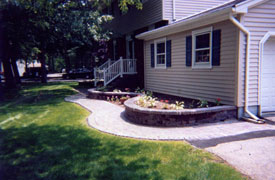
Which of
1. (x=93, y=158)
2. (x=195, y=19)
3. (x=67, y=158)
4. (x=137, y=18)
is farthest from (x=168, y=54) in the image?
(x=67, y=158)

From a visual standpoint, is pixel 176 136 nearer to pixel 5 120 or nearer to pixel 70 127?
pixel 70 127

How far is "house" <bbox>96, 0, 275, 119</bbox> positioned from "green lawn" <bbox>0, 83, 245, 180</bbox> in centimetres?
317

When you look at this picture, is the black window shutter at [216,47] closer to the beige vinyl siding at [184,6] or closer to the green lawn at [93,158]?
the green lawn at [93,158]

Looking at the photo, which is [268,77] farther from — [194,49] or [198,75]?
[194,49]

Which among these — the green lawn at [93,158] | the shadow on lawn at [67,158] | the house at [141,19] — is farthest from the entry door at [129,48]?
the shadow on lawn at [67,158]

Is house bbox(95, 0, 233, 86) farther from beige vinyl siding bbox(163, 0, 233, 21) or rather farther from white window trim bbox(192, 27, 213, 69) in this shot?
white window trim bbox(192, 27, 213, 69)

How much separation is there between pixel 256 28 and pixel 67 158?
6.14 meters

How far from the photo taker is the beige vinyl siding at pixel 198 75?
253 inches

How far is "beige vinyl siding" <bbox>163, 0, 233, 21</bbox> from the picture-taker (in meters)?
11.0

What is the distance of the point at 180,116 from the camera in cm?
573

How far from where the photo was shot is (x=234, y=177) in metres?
3.11

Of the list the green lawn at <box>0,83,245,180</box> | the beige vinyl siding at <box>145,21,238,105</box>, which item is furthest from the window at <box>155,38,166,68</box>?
the green lawn at <box>0,83,245,180</box>

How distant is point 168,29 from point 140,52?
4.35 metres

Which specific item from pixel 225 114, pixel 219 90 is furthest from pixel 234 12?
pixel 225 114
